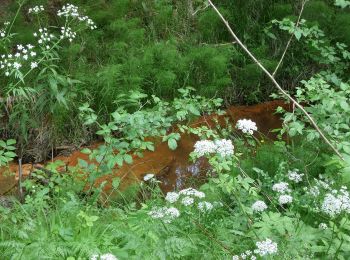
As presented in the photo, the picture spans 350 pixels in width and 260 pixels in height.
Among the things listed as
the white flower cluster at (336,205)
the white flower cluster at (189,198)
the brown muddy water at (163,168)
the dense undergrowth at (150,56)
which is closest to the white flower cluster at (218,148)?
the white flower cluster at (189,198)

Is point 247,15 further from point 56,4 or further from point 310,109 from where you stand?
point 310,109

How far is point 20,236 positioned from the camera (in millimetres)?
2527

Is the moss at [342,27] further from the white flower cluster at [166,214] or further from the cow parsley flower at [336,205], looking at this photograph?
the white flower cluster at [166,214]

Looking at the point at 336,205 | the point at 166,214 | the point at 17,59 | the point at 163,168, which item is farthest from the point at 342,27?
the point at 166,214

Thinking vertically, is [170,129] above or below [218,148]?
below

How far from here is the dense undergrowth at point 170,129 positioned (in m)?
2.42

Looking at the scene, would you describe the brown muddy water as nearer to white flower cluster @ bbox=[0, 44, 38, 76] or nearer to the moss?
white flower cluster @ bbox=[0, 44, 38, 76]

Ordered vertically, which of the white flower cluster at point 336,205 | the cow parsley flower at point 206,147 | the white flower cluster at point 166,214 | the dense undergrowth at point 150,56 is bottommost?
the dense undergrowth at point 150,56

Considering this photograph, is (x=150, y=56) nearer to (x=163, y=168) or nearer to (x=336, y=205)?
(x=163, y=168)

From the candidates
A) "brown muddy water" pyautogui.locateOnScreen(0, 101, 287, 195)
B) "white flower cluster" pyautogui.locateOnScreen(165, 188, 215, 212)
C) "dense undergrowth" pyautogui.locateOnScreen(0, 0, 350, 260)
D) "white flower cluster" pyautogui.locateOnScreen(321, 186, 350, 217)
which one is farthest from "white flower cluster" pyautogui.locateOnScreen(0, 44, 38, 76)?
"white flower cluster" pyautogui.locateOnScreen(321, 186, 350, 217)

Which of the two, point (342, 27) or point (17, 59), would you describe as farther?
point (342, 27)

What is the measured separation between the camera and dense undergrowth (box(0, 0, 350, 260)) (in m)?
2.42

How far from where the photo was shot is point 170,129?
516 centimetres

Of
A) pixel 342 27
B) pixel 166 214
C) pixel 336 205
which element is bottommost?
pixel 342 27
